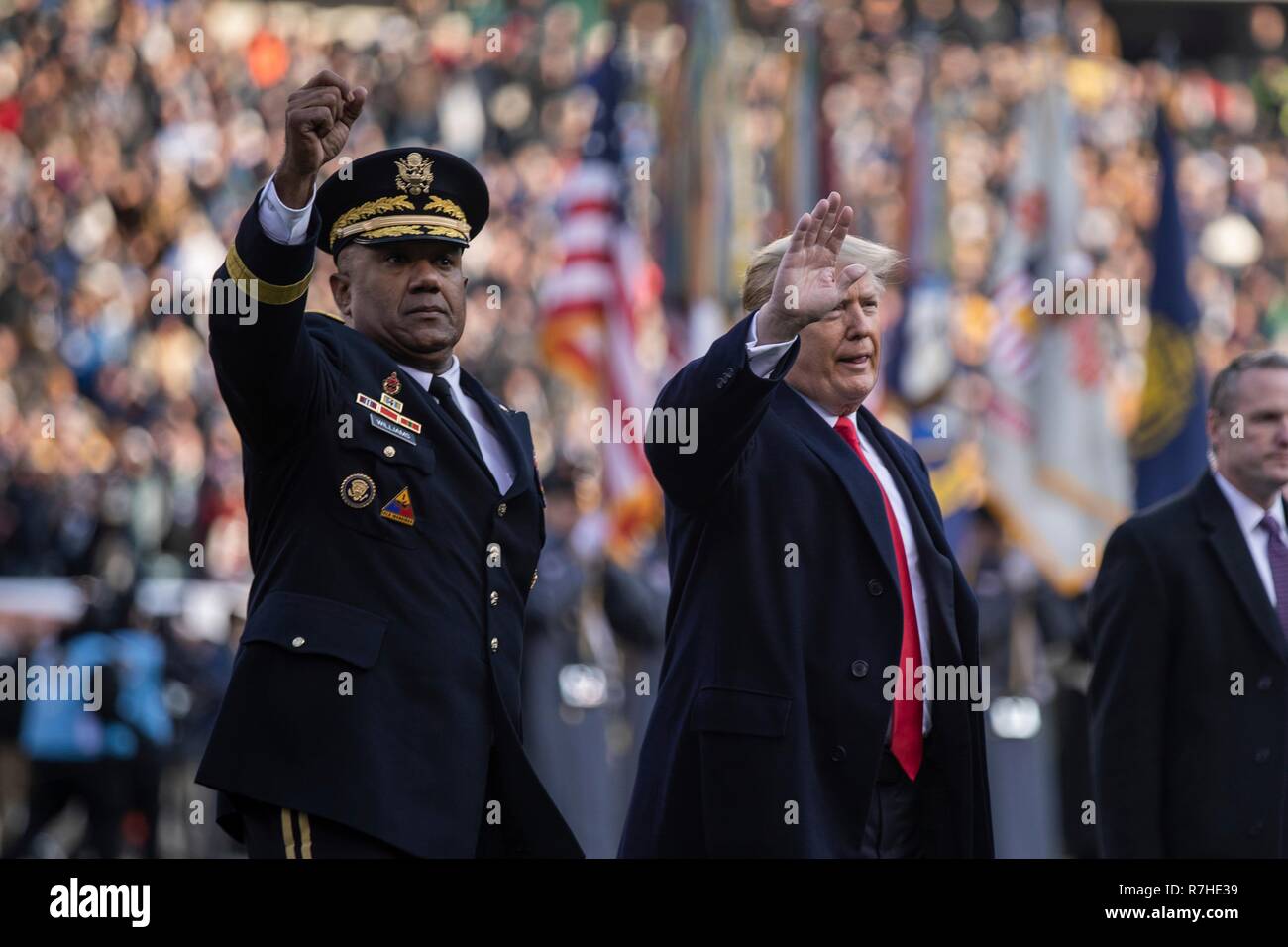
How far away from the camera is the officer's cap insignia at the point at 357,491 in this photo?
462cm

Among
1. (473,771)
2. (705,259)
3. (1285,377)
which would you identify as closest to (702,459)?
(473,771)

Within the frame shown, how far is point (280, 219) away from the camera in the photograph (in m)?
4.42

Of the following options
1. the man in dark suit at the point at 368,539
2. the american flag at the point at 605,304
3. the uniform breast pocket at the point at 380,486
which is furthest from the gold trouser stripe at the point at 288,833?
the american flag at the point at 605,304

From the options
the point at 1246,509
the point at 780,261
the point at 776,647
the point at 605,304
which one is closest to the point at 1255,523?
the point at 1246,509

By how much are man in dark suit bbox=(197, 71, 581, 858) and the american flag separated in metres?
8.59

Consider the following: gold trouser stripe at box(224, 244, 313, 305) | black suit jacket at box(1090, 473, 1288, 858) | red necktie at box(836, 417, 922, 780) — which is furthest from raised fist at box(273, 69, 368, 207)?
black suit jacket at box(1090, 473, 1288, 858)

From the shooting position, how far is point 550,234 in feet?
65.7

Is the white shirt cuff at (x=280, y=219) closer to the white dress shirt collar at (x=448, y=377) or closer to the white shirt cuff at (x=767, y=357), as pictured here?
the white dress shirt collar at (x=448, y=377)

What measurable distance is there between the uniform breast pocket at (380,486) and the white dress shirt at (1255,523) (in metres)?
2.41

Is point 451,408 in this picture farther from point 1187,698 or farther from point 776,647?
point 1187,698

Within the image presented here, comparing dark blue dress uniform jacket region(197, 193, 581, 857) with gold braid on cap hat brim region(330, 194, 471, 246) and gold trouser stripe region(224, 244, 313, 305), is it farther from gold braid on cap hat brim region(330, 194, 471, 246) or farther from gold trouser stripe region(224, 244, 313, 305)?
gold braid on cap hat brim region(330, 194, 471, 246)

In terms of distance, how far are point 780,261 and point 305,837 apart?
1.74 meters

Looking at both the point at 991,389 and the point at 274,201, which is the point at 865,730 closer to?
the point at 274,201

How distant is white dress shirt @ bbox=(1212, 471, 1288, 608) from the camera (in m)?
6.02
